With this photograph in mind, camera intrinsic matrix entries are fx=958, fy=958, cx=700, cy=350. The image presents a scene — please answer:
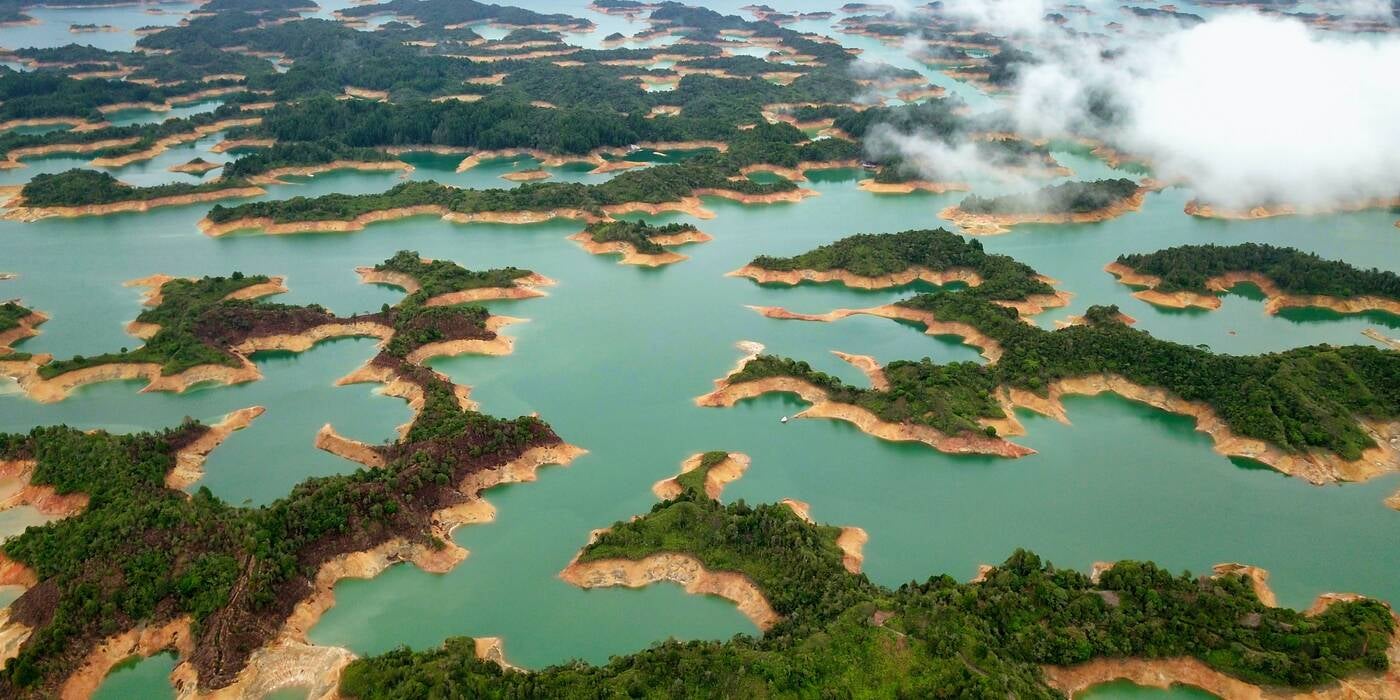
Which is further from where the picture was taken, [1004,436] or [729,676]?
[1004,436]

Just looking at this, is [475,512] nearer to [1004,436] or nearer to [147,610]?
[147,610]

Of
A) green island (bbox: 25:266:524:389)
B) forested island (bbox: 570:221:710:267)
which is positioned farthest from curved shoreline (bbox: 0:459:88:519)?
forested island (bbox: 570:221:710:267)

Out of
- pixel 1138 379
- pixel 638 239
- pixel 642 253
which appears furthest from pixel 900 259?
pixel 1138 379

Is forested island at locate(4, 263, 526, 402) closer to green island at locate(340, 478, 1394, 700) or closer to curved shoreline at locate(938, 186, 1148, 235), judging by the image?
green island at locate(340, 478, 1394, 700)

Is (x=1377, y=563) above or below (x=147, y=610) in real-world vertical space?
below

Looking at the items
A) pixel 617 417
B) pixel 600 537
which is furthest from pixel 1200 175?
pixel 600 537

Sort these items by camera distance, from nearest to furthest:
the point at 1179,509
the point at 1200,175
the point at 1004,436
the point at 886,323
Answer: the point at 1179,509 → the point at 1004,436 → the point at 886,323 → the point at 1200,175
